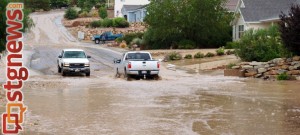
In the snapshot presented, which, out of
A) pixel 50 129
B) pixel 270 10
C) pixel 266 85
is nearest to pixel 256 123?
pixel 50 129

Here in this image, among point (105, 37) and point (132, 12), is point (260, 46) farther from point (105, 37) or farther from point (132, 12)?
point (132, 12)

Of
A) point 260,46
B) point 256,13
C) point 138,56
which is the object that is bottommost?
point 138,56

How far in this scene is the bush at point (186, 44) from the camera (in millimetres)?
61188

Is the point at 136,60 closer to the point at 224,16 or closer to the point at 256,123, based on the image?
the point at 256,123

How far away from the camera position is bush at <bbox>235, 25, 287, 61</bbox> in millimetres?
37625

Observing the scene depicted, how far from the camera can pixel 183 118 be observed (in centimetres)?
1730

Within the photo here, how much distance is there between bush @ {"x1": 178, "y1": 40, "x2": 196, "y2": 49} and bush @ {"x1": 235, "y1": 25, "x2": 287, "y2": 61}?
20771 mm

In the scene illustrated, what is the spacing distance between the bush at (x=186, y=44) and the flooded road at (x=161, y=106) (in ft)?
85.6

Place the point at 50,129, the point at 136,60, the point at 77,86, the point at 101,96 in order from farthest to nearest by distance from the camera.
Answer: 1. the point at 136,60
2. the point at 77,86
3. the point at 101,96
4. the point at 50,129

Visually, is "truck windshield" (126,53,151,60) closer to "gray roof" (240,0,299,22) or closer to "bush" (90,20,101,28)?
"gray roof" (240,0,299,22)

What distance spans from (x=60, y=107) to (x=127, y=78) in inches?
515

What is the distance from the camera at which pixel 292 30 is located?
3256 cm

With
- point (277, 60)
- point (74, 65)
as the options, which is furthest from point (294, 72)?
point (74, 65)

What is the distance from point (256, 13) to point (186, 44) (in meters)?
8.42
